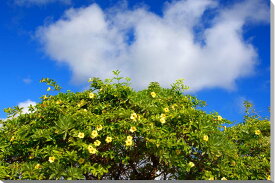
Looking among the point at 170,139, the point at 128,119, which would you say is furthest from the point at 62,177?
the point at 170,139

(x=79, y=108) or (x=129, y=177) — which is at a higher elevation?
(x=79, y=108)

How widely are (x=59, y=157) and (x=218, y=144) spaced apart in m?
1.91

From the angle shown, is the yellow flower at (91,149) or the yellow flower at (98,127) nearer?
the yellow flower at (91,149)

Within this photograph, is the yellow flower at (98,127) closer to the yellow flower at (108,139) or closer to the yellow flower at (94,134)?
the yellow flower at (94,134)

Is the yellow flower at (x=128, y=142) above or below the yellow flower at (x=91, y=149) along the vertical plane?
above

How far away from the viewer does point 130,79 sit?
4879mm

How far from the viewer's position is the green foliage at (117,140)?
162 inches

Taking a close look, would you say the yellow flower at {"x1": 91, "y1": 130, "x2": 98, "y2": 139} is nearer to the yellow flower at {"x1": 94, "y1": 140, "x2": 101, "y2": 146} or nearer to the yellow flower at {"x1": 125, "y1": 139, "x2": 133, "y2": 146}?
the yellow flower at {"x1": 94, "y1": 140, "x2": 101, "y2": 146}

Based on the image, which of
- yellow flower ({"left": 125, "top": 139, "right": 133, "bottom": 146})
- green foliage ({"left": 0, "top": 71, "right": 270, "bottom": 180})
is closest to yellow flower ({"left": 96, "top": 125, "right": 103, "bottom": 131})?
green foliage ({"left": 0, "top": 71, "right": 270, "bottom": 180})

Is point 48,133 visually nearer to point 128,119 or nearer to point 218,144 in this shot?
point 128,119

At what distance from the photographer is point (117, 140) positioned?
4121 millimetres

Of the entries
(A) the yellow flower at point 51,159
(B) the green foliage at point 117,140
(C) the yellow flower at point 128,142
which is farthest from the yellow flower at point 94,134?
(A) the yellow flower at point 51,159

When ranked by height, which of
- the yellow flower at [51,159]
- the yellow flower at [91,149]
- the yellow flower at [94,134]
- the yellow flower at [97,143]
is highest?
the yellow flower at [94,134]

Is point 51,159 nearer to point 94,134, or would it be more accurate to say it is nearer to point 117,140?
point 94,134
